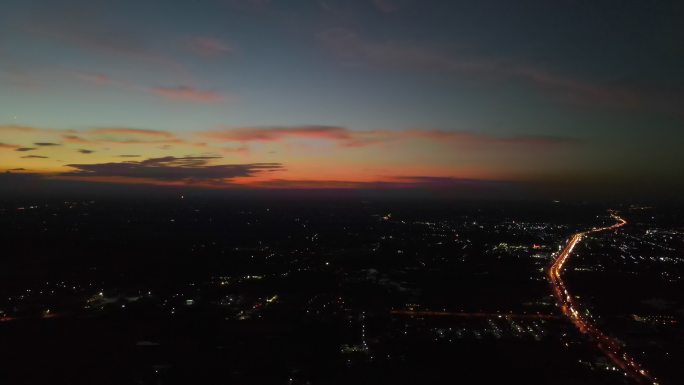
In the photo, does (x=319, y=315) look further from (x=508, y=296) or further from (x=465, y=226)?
(x=465, y=226)

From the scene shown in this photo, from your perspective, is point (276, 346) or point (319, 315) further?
point (319, 315)

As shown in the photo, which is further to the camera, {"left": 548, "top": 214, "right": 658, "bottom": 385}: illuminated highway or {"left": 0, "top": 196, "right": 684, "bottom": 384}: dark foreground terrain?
{"left": 0, "top": 196, "right": 684, "bottom": 384}: dark foreground terrain

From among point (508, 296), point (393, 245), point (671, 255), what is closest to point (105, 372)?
point (508, 296)

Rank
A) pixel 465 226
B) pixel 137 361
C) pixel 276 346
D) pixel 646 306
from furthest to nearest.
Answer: pixel 465 226
pixel 646 306
pixel 276 346
pixel 137 361

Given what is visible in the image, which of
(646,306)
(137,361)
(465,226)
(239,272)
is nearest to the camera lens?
(137,361)

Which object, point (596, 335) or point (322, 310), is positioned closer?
point (596, 335)

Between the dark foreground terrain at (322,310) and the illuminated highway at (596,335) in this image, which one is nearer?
the illuminated highway at (596,335)

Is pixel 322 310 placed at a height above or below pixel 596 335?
above

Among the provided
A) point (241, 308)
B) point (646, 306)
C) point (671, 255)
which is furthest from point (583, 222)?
point (241, 308)

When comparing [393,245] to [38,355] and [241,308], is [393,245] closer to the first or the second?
[241,308]
